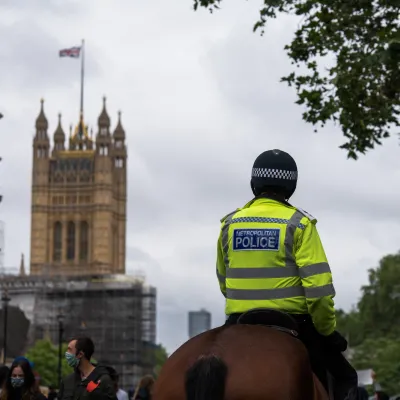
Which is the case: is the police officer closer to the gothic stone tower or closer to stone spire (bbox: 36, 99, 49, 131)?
the gothic stone tower

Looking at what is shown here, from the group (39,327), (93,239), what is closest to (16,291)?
(39,327)

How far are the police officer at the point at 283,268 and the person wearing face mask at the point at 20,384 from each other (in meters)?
4.03

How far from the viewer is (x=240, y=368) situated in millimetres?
6082

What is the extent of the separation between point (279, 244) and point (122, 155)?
571ft

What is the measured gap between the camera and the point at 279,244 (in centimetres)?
665

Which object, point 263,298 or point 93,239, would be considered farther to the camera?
point 93,239

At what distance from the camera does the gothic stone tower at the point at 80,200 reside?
17838 centimetres

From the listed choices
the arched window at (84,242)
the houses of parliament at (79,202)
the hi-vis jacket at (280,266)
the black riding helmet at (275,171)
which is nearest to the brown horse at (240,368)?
the hi-vis jacket at (280,266)

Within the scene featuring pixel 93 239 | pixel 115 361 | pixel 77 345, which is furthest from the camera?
pixel 93 239

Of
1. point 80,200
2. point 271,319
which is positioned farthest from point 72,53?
point 271,319

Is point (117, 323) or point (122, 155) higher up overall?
point (122, 155)

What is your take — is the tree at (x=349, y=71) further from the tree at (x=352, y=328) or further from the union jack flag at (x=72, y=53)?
the union jack flag at (x=72, y=53)

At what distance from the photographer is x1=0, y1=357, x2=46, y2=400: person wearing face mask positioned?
1053cm

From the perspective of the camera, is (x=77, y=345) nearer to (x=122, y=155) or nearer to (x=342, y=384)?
→ (x=342, y=384)
